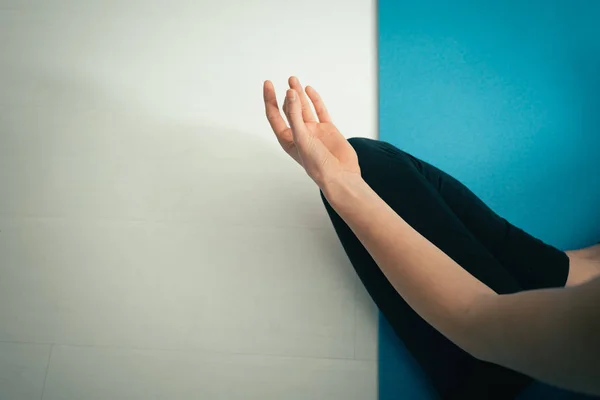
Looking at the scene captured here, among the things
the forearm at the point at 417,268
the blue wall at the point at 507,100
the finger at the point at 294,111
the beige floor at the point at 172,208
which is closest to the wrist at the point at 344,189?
the forearm at the point at 417,268

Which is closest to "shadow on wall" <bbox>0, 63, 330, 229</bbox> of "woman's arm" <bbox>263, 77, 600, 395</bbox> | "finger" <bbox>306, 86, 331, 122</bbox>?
"finger" <bbox>306, 86, 331, 122</bbox>

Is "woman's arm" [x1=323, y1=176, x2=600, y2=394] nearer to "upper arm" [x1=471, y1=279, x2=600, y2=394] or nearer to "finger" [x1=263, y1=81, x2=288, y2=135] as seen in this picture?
"upper arm" [x1=471, y1=279, x2=600, y2=394]

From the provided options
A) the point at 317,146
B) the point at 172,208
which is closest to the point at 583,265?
the point at 317,146

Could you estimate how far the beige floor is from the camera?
100 cm

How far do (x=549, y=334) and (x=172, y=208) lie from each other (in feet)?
3.39

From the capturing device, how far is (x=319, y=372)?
3.22 feet

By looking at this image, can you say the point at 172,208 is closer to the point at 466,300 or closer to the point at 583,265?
the point at 466,300

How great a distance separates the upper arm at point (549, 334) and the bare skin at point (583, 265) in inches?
17.5

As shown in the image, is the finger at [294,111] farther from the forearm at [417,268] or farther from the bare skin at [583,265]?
the bare skin at [583,265]

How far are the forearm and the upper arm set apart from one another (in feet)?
0.10

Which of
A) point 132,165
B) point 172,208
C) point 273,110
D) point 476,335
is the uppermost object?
point 273,110

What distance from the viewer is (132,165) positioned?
1.23 meters

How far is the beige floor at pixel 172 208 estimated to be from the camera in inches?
39.3

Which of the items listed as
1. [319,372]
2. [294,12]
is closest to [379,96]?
[294,12]
